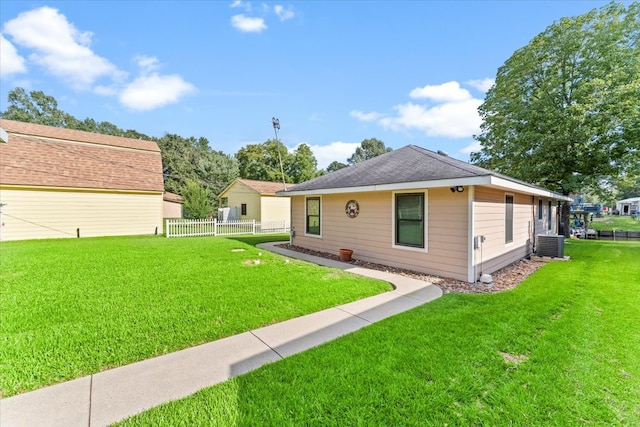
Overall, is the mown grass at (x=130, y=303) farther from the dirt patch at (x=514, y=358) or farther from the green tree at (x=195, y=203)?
the green tree at (x=195, y=203)

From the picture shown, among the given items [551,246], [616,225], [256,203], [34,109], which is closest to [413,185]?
[551,246]

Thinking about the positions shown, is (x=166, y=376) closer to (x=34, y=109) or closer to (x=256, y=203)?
(x=256, y=203)

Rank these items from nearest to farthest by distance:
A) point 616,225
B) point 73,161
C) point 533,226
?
point 533,226 < point 73,161 < point 616,225

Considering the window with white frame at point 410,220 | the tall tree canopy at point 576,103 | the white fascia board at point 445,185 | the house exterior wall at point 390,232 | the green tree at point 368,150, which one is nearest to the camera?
the white fascia board at point 445,185

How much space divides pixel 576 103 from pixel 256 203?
19.3 m

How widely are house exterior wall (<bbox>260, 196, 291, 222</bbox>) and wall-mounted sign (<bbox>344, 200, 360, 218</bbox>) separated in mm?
12740

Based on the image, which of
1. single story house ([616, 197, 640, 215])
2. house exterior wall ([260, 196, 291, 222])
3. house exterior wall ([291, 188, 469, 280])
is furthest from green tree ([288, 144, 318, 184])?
single story house ([616, 197, 640, 215])

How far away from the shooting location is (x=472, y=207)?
19.0ft

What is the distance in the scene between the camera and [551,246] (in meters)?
9.14

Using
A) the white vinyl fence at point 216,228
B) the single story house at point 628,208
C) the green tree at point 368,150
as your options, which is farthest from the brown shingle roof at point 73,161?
the single story house at point 628,208

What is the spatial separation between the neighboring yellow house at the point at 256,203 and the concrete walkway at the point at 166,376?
1633cm

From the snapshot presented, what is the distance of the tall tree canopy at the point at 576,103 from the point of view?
40.9ft

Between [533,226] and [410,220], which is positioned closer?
[410,220]

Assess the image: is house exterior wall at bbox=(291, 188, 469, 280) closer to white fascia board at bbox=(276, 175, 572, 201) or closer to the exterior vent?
white fascia board at bbox=(276, 175, 572, 201)
